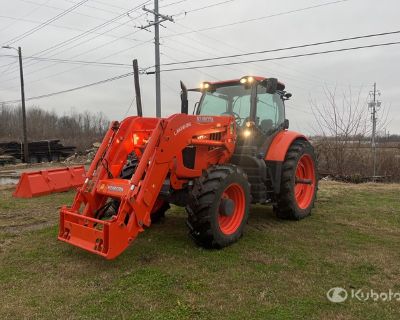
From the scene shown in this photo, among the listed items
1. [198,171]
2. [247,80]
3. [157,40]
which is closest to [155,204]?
[198,171]

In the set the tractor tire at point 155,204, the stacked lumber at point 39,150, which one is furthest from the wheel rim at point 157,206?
the stacked lumber at point 39,150

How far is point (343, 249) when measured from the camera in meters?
5.61

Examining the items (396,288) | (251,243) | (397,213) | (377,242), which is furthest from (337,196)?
(396,288)

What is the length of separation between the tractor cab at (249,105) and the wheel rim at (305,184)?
843 mm

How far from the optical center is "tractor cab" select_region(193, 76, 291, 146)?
659 cm

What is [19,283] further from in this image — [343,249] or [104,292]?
[343,249]

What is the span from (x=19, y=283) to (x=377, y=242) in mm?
4928

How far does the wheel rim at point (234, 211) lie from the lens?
574 cm

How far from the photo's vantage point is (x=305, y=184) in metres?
7.91

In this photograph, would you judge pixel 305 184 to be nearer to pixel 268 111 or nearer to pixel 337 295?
pixel 268 111

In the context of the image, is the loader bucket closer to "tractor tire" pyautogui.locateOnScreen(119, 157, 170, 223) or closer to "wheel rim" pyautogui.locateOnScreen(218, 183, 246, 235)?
"tractor tire" pyautogui.locateOnScreen(119, 157, 170, 223)

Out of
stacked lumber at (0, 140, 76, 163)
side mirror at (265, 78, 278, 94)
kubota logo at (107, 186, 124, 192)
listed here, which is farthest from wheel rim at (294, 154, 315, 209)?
stacked lumber at (0, 140, 76, 163)

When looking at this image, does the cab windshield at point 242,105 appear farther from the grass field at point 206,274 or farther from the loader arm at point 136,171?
the grass field at point 206,274

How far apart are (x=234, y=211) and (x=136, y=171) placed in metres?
1.74
